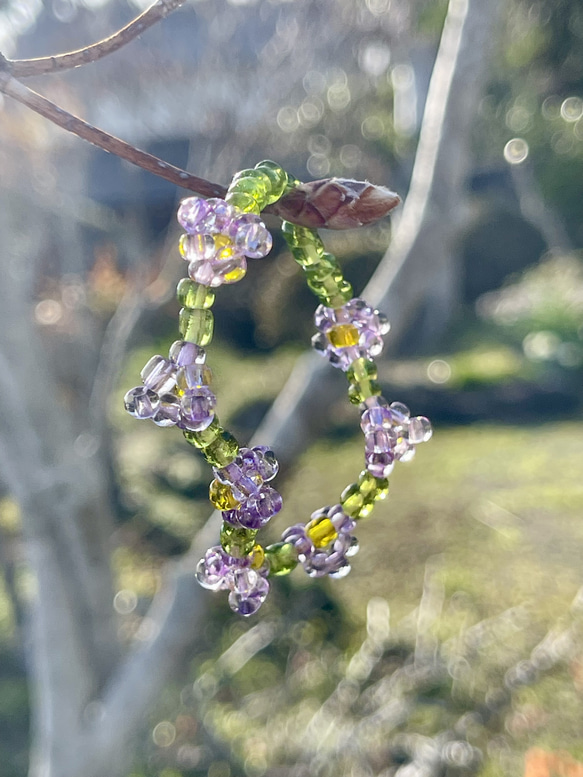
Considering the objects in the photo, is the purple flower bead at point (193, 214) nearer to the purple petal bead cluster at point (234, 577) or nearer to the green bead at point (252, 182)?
the green bead at point (252, 182)

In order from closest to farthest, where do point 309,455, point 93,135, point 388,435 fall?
1. point 93,135
2. point 388,435
3. point 309,455

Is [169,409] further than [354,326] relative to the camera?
No

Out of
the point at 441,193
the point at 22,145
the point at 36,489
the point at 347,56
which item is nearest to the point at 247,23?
the point at 347,56

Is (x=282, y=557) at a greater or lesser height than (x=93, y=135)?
lesser

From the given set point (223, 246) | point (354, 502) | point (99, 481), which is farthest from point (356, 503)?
point (99, 481)

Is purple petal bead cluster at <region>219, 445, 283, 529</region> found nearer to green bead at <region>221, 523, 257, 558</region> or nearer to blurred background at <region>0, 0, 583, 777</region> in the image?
green bead at <region>221, 523, 257, 558</region>

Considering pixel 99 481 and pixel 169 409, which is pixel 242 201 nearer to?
pixel 169 409

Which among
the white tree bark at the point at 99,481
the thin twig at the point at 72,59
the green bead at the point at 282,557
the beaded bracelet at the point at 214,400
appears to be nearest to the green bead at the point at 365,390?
the beaded bracelet at the point at 214,400
